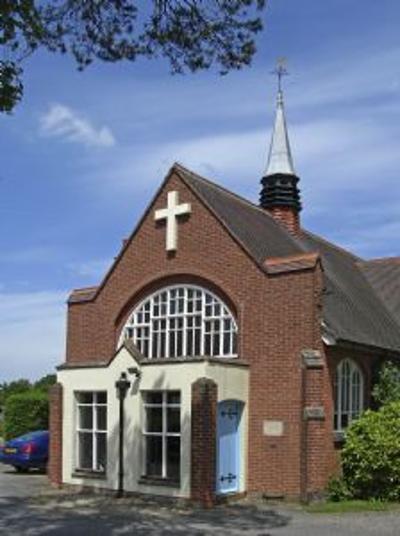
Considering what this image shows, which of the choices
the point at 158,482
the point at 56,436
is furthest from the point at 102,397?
the point at 158,482

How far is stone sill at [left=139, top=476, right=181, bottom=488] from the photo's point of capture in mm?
20547

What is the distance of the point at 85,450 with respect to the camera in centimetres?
2331

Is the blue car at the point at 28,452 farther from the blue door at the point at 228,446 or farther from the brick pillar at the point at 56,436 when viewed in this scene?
the blue door at the point at 228,446

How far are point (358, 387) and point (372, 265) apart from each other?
998 cm

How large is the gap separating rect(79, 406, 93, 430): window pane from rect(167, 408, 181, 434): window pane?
2916 millimetres

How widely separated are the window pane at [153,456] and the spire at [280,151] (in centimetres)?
1232

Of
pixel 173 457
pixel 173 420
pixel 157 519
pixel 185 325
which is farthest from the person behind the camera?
pixel 185 325

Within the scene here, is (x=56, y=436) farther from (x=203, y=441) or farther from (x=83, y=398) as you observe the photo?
(x=203, y=441)

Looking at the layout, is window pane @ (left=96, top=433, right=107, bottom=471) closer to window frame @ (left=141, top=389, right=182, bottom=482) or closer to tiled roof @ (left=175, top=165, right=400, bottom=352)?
window frame @ (left=141, top=389, right=182, bottom=482)

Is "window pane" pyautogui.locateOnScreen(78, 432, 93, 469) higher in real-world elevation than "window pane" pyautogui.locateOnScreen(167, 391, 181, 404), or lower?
lower

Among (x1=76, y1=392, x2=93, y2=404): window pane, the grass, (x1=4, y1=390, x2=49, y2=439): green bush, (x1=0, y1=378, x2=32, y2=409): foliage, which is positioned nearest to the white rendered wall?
(x1=76, y1=392, x2=93, y2=404): window pane

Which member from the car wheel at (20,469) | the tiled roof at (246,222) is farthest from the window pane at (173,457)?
the car wheel at (20,469)

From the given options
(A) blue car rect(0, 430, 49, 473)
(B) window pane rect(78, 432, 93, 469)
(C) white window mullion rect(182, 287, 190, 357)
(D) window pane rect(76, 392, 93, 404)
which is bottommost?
(A) blue car rect(0, 430, 49, 473)

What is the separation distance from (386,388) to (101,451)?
23.7ft
